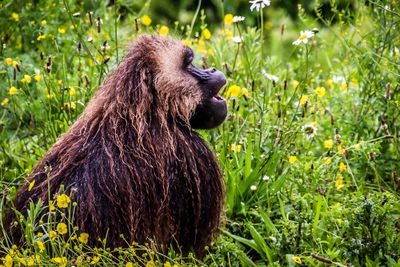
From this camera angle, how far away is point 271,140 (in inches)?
206

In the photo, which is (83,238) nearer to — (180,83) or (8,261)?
(8,261)

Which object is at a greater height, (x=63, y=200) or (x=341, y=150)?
(x=63, y=200)

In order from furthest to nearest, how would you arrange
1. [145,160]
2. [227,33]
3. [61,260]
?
1. [227,33]
2. [145,160]
3. [61,260]

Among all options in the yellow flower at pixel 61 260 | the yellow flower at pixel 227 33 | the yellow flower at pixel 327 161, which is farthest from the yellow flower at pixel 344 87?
the yellow flower at pixel 61 260

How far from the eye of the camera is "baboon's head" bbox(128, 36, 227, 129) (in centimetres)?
429

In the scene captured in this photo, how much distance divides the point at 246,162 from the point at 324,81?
1.71 metres

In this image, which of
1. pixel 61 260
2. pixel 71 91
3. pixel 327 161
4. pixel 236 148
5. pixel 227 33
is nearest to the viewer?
pixel 61 260

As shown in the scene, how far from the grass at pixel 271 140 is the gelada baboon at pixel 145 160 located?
0.39ft

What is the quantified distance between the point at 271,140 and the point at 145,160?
128cm

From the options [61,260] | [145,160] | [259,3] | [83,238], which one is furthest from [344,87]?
[61,260]

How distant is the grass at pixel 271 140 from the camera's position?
14.1ft

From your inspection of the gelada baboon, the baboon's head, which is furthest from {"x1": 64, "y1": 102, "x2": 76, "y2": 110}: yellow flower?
the baboon's head

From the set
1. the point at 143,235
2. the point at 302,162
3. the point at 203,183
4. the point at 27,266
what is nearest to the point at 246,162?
the point at 302,162

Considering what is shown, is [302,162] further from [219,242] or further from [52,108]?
[52,108]
